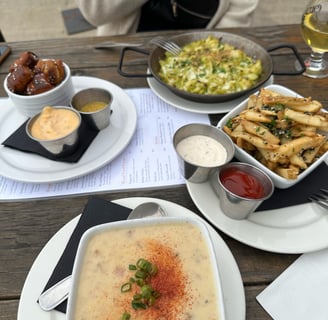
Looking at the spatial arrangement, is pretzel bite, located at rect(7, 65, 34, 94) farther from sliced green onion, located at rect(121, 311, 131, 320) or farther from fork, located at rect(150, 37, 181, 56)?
sliced green onion, located at rect(121, 311, 131, 320)

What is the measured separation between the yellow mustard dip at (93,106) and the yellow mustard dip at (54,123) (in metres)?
0.12

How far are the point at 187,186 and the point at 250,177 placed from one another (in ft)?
0.79

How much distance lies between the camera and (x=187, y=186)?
4.07 ft

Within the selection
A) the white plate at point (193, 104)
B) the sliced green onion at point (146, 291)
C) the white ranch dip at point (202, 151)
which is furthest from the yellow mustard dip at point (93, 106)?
the sliced green onion at point (146, 291)

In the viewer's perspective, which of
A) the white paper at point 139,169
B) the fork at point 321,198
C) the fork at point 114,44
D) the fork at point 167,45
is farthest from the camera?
the fork at point 114,44

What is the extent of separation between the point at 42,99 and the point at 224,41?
1156 millimetres

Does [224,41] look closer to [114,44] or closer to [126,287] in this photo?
[114,44]

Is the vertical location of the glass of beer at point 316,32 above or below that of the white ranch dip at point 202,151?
above

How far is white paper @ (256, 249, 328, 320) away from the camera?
0.94 m

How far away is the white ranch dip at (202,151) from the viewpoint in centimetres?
126

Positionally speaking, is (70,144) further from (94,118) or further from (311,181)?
(311,181)

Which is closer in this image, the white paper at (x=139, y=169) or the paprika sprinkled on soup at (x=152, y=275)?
the paprika sprinkled on soup at (x=152, y=275)

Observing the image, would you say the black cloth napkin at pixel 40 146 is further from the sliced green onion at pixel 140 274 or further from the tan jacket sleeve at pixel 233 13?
the tan jacket sleeve at pixel 233 13

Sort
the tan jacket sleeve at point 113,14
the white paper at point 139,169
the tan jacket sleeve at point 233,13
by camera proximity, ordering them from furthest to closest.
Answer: the tan jacket sleeve at point 233,13 < the tan jacket sleeve at point 113,14 < the white paper at point 139,169
